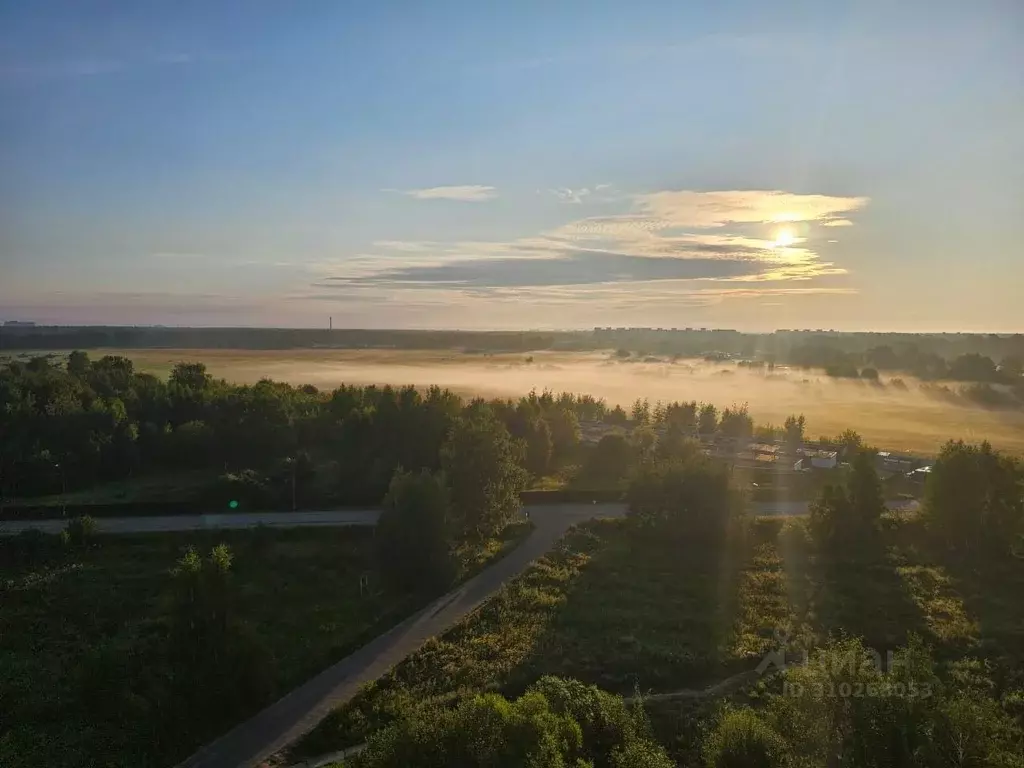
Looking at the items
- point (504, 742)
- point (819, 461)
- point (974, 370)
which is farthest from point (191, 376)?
point (974, 370)

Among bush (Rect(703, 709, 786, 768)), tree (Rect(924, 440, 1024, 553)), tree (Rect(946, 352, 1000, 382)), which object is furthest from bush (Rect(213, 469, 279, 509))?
tree (Rect(946, 352, 1000, 382))

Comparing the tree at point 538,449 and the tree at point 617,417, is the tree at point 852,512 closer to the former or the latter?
the tree at point 538,449

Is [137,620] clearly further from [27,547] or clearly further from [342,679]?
[27,547]

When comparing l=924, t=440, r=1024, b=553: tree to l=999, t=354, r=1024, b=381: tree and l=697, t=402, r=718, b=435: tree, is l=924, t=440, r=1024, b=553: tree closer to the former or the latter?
l=697, t=402, r=718, b=435: tree

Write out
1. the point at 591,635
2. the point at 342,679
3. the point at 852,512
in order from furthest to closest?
the point at 852,512, the point at 591,635, the point at 342,679

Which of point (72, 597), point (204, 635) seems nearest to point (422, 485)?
point (204, 635)

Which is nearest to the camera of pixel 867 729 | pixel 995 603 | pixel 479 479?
pixel 867 729
